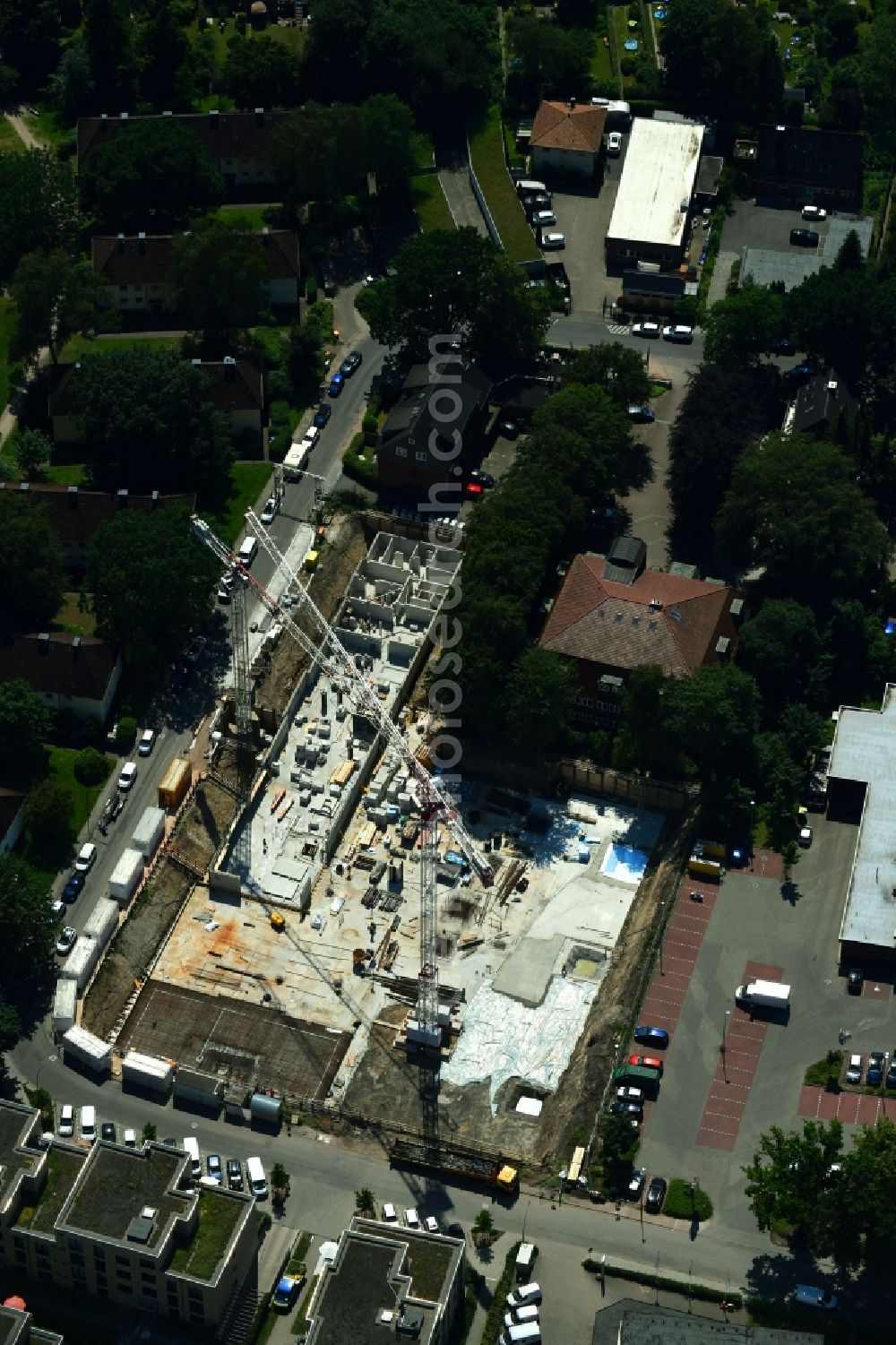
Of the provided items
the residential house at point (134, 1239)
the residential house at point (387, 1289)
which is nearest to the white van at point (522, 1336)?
the residential house at point (387, 1289)

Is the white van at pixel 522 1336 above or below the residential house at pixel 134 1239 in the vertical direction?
above

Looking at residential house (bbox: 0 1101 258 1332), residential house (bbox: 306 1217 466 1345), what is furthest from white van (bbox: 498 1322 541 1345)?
residential house (bbox: 0 1101 258 1332)

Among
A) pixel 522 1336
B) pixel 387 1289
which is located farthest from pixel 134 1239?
pixel 522 1336

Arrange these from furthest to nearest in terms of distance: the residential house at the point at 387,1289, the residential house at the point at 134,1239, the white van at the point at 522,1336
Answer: the white van at the point at 522,1336
the residential house at the point at 134,1239
the residential house at the point at 387,1289

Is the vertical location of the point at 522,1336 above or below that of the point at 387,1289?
above

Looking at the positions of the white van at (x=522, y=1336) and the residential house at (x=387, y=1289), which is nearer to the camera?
the residential house at (x=387, y=1289)

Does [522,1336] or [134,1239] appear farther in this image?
[522,1336]

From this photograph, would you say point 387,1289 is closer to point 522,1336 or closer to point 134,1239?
point 522,1336

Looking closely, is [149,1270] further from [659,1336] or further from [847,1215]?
[847,1215]

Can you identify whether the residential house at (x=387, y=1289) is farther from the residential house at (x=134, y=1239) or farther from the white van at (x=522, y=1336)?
the residential house at (x=134, y=1239)
